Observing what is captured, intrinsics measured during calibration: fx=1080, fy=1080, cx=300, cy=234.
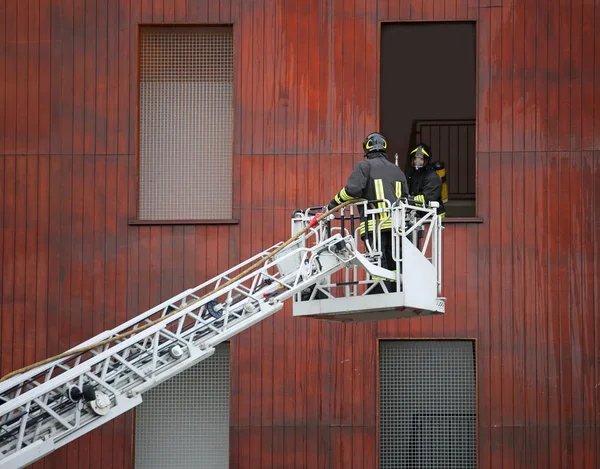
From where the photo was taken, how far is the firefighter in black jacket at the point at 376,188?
13.0 m

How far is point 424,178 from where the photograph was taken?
56.3 feet

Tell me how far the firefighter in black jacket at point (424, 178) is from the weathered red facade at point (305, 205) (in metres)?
0.68

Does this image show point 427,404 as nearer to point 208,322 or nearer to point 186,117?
point 208,322

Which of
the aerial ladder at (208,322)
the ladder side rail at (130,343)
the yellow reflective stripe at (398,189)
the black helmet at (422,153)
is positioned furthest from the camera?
the black helmet at (422,153)

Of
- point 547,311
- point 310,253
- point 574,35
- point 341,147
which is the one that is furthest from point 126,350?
point 574,35

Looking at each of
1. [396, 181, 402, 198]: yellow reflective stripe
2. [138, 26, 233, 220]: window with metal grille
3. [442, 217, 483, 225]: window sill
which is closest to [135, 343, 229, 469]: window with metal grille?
[138, 26, 233, 220]: window with metal grille

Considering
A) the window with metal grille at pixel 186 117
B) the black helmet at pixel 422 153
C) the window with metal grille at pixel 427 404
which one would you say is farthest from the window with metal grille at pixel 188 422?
the black helmet at pixel 422 153

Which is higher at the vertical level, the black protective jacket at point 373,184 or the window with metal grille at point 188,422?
the black protective jacket at point 373,184

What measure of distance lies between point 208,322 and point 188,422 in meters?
5.24

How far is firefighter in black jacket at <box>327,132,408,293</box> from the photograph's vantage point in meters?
13.0

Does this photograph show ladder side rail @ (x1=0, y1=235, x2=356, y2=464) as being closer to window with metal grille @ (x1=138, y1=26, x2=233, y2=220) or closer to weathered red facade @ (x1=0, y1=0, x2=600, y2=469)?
weathered red facade @ (x1=0, y1=0, x2=600, y2=469)

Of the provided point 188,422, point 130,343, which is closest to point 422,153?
point 188,422

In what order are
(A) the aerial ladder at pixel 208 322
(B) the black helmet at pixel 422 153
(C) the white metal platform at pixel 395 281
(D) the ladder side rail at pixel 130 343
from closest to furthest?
(D) the ladder side rail at pixel 130 343 < (A) the aerial ladder at pixel 208 322 < (C) the white metal platform at pixel 395 281 < (B) the black helmet at pixel 422 153

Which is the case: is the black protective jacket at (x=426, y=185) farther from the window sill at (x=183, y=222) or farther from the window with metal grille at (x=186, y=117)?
the window with metal grille at (x=186, y=117)
